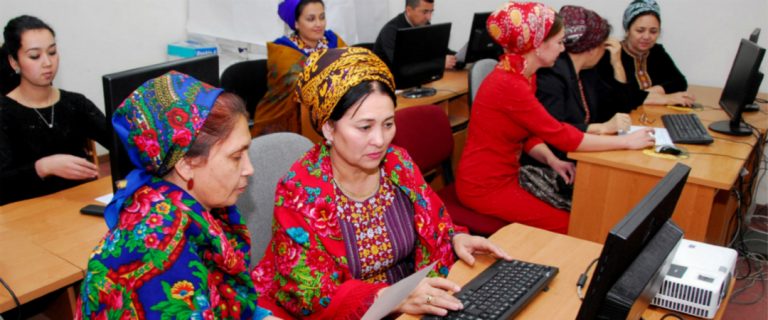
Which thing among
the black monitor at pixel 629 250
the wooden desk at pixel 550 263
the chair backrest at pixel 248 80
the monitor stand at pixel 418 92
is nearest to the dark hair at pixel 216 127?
the wooden desk at pixel 550 263

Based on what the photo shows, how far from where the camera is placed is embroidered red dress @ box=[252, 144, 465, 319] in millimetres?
1430

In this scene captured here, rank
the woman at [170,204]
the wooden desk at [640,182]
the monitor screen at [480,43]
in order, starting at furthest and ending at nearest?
the monitor screen at [480,43]
the wooden desk at [640,182]
the woman at [170,204]

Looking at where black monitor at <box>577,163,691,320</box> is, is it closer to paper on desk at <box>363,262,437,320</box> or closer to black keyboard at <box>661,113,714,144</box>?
paper on desk at <box>363,262,437,320</box>

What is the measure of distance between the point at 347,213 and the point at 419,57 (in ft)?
7.59

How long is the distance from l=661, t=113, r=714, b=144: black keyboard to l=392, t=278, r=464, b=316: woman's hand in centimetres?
167

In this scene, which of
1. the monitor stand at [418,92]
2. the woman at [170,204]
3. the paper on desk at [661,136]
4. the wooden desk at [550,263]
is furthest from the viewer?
the monitor stand at [418,92]

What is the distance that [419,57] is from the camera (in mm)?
3730

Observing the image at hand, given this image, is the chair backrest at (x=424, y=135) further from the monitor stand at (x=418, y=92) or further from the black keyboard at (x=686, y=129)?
the monitor stand at (x=418, y=92)

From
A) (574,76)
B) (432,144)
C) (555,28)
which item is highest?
(555,28)

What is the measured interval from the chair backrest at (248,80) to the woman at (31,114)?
1.03 metres

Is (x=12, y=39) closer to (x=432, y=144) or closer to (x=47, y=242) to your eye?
(x=47, y=242)

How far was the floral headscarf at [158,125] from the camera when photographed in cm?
104

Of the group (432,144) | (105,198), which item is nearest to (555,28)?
(432,144)

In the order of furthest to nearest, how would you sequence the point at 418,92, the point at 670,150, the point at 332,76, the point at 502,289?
1. the point at 418,92
2. the point at 670,150
3. the point at 332,76
4. the point at 502,289
